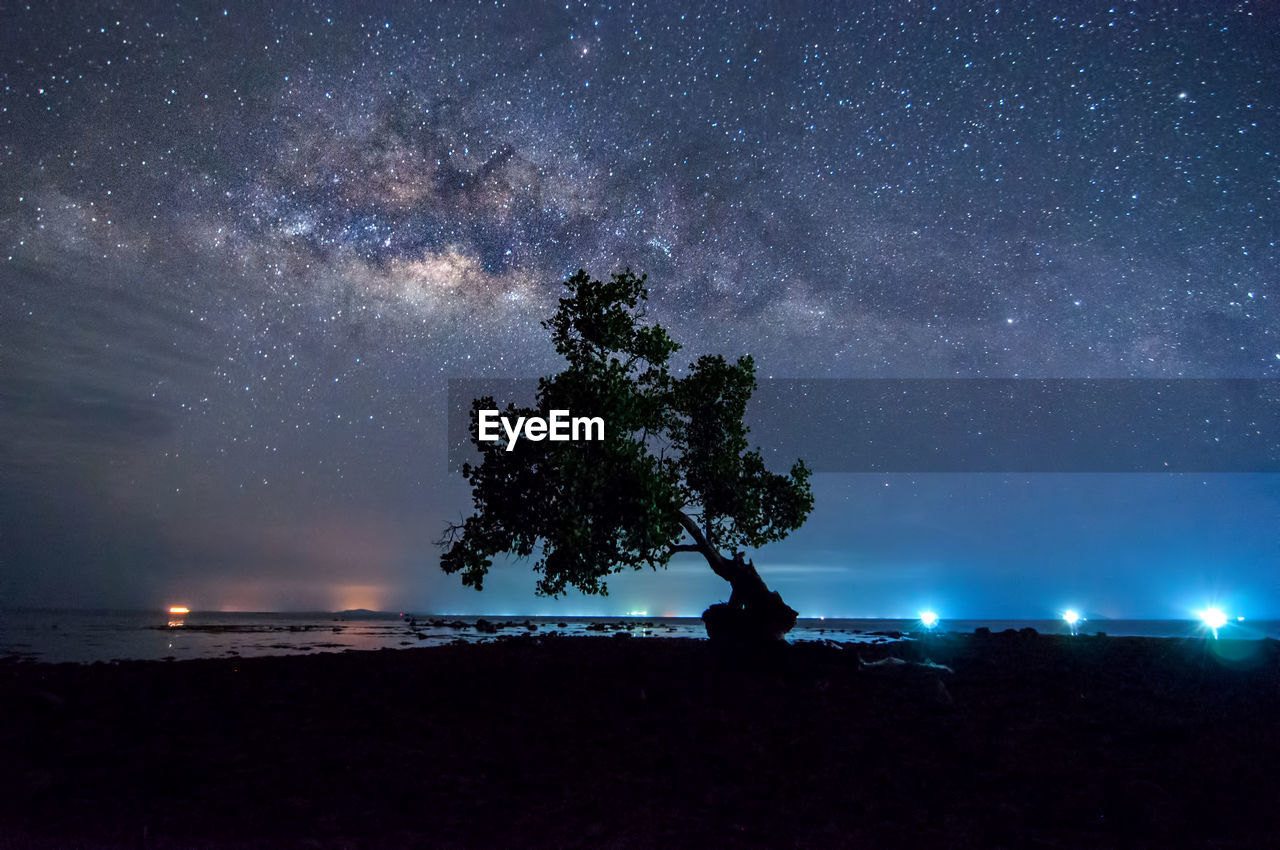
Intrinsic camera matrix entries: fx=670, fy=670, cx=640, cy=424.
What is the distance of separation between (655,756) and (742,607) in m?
11.0

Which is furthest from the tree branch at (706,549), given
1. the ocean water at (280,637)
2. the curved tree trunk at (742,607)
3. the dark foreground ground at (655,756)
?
the ocean water at (280,637)

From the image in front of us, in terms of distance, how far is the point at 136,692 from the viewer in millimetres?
16062

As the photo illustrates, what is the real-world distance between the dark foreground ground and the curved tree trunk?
2.17 meters

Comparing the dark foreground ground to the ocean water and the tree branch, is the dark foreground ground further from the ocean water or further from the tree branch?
the ocean water

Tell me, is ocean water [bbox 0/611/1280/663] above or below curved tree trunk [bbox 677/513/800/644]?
below

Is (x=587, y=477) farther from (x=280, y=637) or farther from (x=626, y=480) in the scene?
(x=280, y=637)

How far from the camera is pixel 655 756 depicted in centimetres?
1158

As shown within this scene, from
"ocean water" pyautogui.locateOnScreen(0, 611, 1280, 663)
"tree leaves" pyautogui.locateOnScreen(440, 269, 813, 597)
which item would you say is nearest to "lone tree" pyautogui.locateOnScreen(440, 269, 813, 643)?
"tree leaves" pyautogui.locateOnScreen(440, 269, 813, 597)

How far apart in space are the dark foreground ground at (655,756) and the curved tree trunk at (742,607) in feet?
7.12

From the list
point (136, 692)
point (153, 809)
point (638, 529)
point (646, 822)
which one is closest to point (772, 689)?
point (638, 529)

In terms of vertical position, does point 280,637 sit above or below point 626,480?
below

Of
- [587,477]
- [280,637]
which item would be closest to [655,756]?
[587,477]

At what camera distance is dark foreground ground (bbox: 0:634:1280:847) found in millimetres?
8703

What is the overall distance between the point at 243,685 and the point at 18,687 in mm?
5233
